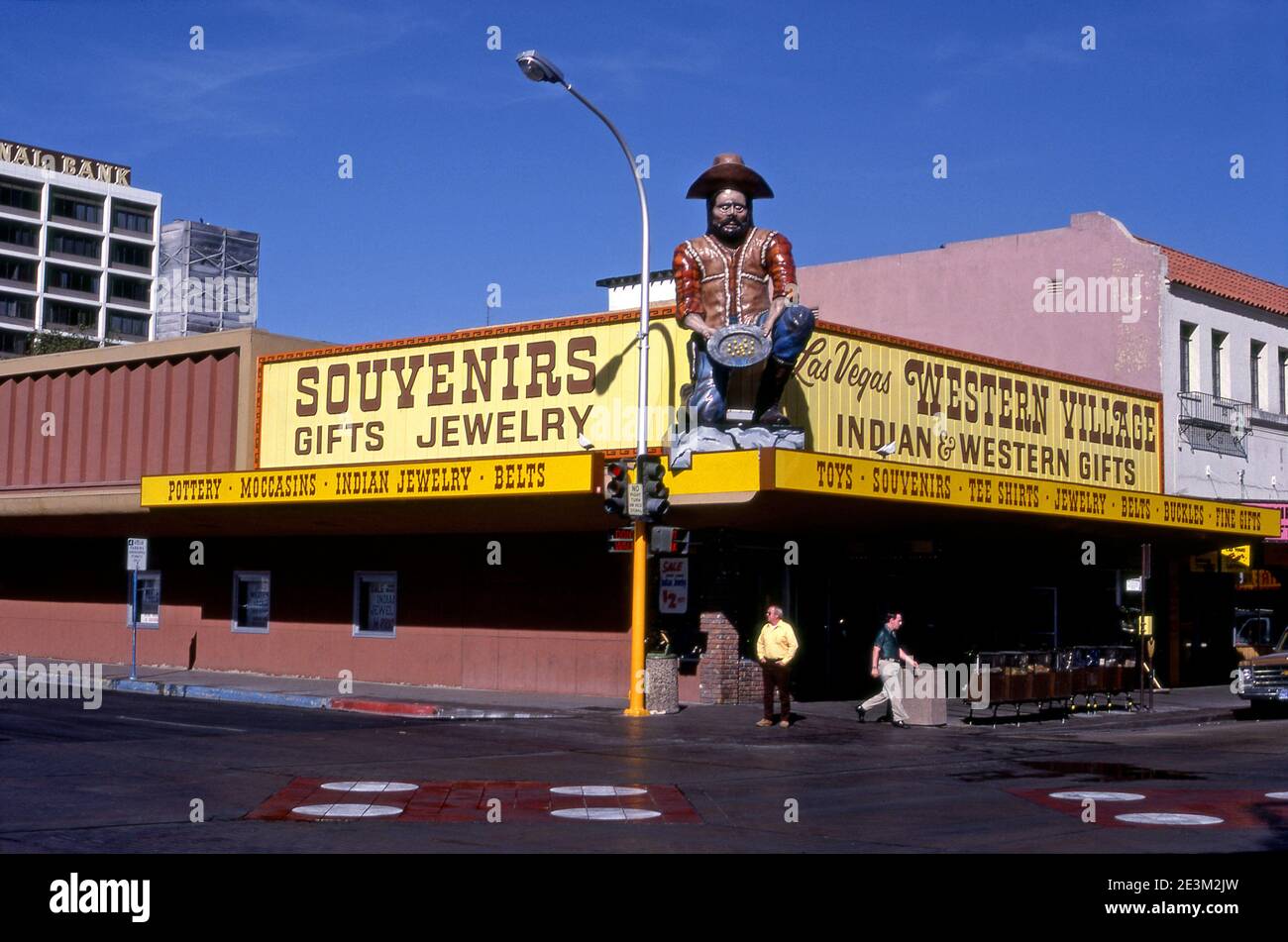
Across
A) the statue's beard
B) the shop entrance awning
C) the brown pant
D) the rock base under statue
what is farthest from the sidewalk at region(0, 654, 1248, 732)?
the statue's beard

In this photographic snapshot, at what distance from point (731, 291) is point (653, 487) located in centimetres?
424

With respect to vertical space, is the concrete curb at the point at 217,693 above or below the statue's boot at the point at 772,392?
below

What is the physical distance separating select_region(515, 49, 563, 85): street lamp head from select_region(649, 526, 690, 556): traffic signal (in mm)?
6750

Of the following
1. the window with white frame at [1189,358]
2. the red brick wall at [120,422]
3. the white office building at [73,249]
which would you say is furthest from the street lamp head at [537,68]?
the white office building at [73,249]

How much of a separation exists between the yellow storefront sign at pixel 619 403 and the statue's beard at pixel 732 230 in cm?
176

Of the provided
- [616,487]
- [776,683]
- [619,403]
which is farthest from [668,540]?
[619,403]

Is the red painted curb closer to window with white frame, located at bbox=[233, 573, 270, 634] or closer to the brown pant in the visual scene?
the brown pant

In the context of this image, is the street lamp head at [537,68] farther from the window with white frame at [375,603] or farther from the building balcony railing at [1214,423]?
the building balcony railing at [1214,423]

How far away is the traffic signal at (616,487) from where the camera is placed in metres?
22.9
